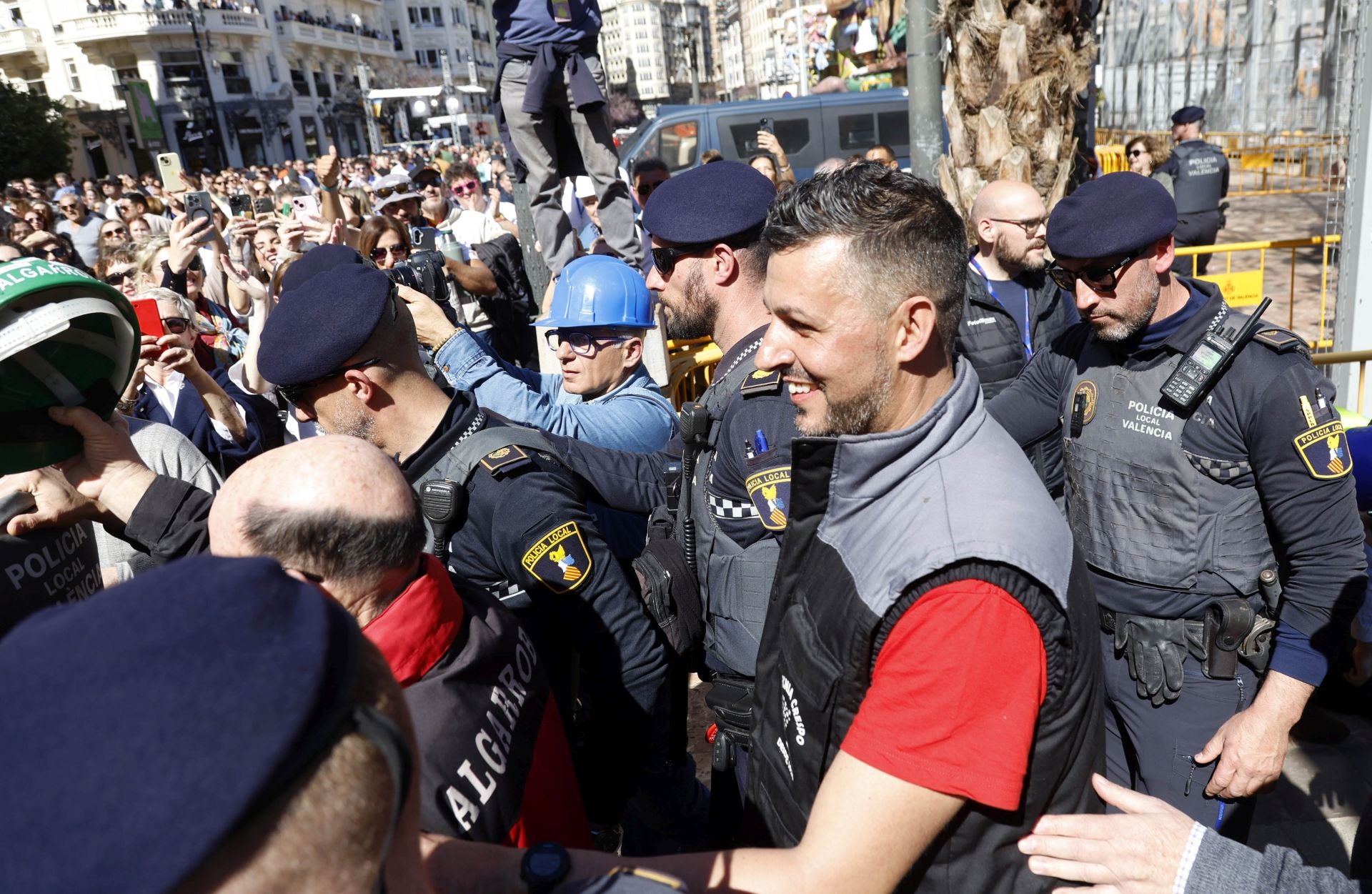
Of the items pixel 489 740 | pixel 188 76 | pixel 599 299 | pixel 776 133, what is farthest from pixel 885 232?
pixel 188 76

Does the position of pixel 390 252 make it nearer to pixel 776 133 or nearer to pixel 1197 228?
pixel 1197 228

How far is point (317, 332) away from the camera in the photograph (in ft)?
7.71

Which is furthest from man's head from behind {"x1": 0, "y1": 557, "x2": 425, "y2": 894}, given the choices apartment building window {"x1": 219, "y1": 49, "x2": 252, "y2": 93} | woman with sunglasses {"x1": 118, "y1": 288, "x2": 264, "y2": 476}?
apartment building window {"x1": 219, "y1": 49, "x2": 252, "y2": 93}

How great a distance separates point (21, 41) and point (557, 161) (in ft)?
236

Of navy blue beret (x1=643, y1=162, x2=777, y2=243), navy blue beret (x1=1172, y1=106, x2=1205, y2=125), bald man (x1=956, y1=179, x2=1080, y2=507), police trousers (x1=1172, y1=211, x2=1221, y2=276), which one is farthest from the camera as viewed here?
navy blue beret (x1=1172, y1=106, x2=1205, y2=125)

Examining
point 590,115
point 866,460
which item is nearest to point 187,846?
point 866,460

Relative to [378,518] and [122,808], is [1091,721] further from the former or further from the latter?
[122,808]

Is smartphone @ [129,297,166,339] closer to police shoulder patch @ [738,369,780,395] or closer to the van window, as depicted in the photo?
police shoulder patch @ [738,369,780,395]

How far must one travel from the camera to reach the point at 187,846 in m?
0.61

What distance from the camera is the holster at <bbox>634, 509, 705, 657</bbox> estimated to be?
245cm

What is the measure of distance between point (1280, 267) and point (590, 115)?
10326 mm

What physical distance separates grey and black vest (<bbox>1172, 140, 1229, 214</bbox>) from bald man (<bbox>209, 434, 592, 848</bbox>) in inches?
368

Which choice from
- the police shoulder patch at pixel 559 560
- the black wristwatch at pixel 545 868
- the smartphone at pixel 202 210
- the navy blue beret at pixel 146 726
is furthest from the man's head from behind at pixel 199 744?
the smartphone at pixel 202 210

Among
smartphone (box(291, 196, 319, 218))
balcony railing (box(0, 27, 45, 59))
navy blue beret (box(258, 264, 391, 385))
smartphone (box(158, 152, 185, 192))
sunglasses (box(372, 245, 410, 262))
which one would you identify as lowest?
sunglasses (box(372, 245, 410, 262))
